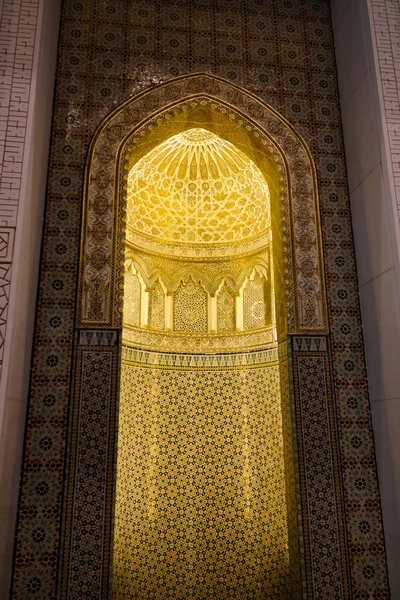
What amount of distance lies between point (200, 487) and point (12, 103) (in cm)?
456

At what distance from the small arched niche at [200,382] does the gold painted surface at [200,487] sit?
0.01m

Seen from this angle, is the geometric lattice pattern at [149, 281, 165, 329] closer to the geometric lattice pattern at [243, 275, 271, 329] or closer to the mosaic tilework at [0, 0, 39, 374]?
the geometric lattice pattern at [243, 275, 271, 329]

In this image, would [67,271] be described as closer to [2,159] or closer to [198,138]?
[2,159]

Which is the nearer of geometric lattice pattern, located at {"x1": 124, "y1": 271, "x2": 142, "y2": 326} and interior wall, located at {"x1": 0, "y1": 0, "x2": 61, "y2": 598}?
interior wall, located at {"x1": 0, "y1": 0, "x2": 61, "y2": 598}

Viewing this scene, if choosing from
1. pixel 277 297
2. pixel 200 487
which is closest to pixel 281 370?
pixel 277 297

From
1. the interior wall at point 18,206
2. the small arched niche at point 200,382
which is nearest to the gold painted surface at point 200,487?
the small arched niche at point 200,382

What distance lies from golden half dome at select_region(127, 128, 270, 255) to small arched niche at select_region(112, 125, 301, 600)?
0.01 metres

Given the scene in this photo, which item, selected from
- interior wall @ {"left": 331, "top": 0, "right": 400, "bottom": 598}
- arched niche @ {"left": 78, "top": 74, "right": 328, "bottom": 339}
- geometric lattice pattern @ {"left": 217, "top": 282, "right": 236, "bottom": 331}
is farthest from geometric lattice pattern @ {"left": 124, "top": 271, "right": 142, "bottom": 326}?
interior wall @ {"left": 331, "top": 0, "right": 400, "bottom": 598}

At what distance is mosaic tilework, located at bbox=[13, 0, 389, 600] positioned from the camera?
358 cm

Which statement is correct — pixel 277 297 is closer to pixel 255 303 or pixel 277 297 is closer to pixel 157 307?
pixel 255 303

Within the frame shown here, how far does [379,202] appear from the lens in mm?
4043

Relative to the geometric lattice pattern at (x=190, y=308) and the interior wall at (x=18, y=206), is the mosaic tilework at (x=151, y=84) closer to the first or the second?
the interior wall at (x=18, y=206)

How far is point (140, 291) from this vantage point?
672cm

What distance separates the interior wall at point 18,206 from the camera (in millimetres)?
3178
